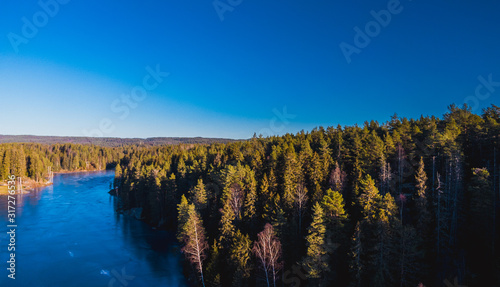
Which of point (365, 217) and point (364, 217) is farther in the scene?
point (364, 217)

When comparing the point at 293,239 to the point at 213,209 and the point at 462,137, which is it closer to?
the point at 213,209

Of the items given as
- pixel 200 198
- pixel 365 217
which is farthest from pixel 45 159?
pixel 365 217

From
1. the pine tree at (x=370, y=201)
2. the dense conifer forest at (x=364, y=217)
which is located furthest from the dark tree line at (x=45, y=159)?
the pine tree at (x=370, y=201)

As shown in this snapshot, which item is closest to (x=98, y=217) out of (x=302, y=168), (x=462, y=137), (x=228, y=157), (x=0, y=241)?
(x=0, y=241)

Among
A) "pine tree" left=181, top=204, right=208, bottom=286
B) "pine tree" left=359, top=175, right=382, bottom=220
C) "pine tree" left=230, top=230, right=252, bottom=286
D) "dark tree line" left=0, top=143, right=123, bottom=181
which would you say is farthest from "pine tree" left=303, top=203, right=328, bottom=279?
"dark tree line" left=0, top=143, right=123, bottom=181

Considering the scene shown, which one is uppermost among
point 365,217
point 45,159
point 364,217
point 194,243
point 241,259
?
point 45,159

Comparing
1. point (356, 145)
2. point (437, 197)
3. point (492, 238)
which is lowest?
point (492, 238)

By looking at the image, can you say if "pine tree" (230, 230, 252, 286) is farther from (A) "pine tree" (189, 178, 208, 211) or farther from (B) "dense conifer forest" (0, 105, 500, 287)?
(A) "pine tree" (189, 178, 208, 211)

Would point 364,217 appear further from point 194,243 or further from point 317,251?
point 194,243
